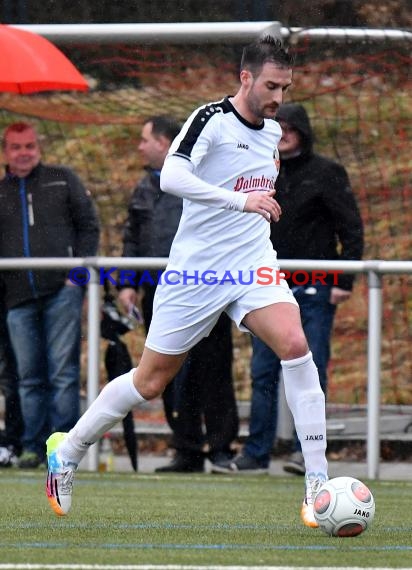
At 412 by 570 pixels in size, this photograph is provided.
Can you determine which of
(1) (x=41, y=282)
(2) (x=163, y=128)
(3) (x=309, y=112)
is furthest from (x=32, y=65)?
(3) (x=309, y=112)

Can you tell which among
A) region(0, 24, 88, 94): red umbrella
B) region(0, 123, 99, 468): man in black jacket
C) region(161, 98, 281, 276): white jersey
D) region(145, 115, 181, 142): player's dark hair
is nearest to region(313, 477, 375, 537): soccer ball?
region(161, 98, 281, 276): white jersey

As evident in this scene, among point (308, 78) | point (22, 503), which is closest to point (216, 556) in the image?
point (22, 503)

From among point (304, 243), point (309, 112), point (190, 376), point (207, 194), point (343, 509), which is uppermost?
point (207, 194)

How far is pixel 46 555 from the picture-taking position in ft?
18.7

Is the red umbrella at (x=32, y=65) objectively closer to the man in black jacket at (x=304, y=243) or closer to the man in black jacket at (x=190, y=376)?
the man in black jacket at (x=190, y=376)

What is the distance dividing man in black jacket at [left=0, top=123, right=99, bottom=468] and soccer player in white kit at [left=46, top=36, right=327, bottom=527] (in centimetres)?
371

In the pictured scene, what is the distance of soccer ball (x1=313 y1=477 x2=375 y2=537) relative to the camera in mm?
6449

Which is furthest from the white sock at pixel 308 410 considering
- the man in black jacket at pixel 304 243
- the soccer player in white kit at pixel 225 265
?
the man in black jacket at pixel 304 243

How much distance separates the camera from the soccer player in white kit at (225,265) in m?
7.02

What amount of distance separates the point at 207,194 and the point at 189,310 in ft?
1.84

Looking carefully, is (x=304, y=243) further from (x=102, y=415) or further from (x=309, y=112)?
(x=102, y=415)

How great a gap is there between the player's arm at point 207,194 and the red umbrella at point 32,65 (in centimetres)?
347

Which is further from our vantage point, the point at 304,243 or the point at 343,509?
the point at 304,243

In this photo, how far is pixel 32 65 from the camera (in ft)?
34.4
